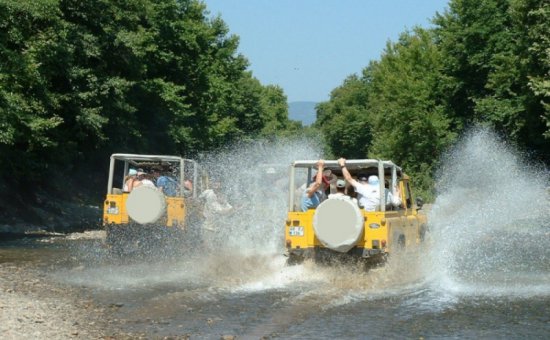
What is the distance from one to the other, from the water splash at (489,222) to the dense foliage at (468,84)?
1.14 meters

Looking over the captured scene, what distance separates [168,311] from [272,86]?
126104mm

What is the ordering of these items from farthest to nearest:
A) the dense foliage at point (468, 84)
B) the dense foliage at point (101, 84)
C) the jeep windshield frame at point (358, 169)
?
1. the dense foliage at point (468, 84)
2. the dense foliage at point (101, 84)
3. the jeep windshield frame at point (358, 169)

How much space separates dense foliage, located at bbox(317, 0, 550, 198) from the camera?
1436 inches

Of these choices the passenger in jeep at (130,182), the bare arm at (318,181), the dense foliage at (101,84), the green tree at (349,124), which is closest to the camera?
the bare arm at (318,181)

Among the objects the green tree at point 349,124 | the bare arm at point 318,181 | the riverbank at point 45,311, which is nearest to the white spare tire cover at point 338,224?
the bare arm at point 318,181

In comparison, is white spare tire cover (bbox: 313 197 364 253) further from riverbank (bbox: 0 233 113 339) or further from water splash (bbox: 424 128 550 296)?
riverbank (bbox: 0 233 113 339)

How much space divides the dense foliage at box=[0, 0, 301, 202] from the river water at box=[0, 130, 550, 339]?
5.43 m

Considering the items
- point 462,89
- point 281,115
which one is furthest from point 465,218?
point 281,115

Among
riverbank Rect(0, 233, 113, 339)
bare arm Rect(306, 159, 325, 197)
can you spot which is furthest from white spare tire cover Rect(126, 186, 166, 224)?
bare arm Rect(306, 159, 325, 197)

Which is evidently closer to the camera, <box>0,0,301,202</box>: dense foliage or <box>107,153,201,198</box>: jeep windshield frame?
<box>107,153,201,198</box>: jeep windshield frame

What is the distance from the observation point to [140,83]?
42062 millimetres

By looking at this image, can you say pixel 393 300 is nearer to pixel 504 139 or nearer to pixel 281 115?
pixel 504 139

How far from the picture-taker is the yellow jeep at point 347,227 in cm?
1305

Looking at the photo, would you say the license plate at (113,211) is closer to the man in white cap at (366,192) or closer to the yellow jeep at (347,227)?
the yellow jeep at (347,227)
